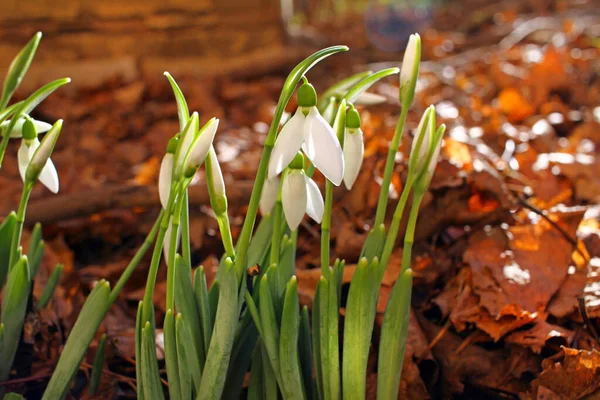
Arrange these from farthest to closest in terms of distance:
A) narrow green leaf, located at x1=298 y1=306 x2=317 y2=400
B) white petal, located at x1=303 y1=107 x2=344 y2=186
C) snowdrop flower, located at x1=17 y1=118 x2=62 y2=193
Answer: narrow green leaf, located at x1=298 y1=306 x2=317 y2=400 → snowdrop flower, located at x1=17 y1=118 x2=62 y2=193 → white petal, located at x1=303 y1=107 x2=344 y2=186

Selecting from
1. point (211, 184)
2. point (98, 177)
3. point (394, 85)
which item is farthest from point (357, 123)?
point (394, 85)

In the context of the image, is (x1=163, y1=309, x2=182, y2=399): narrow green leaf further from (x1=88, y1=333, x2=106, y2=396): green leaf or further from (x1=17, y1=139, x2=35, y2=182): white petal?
(x1=17, y1=139, x2=35, y2=182): white petal

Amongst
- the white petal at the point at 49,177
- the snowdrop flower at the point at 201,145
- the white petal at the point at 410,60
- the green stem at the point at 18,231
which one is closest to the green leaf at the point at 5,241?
the green stem at the point at 18,231

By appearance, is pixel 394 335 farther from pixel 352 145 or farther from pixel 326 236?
pixel 352 145

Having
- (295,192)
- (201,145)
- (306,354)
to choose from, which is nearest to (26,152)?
(201,145)

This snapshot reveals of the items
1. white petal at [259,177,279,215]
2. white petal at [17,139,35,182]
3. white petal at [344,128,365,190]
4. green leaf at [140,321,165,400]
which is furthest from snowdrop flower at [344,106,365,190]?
white petal at [17,139,35,182]

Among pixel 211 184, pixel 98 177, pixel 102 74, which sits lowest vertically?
pixel 98 177

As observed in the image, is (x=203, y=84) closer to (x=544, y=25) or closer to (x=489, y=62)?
(x=489, y=62)
